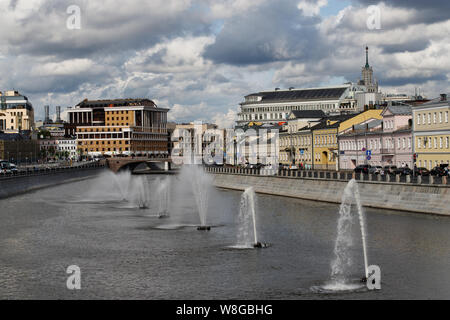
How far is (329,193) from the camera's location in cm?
7638

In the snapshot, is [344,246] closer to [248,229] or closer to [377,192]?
[248,229]

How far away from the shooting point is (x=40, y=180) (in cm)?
11900

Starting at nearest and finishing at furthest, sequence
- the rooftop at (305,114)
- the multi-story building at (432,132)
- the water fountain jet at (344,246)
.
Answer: the water fountain jet at (344,246)
the multi-story building at (432,132)
the rooftop at (305,114)

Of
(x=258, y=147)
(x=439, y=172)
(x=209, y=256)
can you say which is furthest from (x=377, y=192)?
(x=258, y=147)

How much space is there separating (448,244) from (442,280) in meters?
10.1

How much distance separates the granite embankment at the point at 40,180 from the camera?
97125 mm

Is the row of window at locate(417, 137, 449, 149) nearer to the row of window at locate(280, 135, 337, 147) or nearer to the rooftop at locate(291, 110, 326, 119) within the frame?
the row of window at locate(280, 135, 337, 147)

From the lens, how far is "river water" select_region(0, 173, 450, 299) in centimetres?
3431

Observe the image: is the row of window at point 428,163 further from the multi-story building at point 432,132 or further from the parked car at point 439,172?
the parked car at point 439,172

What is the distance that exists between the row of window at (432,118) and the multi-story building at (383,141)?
428 centimetres

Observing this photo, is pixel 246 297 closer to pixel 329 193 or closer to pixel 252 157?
pixel 329 193

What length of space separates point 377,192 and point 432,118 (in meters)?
21.7

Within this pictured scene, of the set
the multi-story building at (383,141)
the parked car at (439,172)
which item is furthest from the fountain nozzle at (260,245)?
the multi-story building at (383,141)
